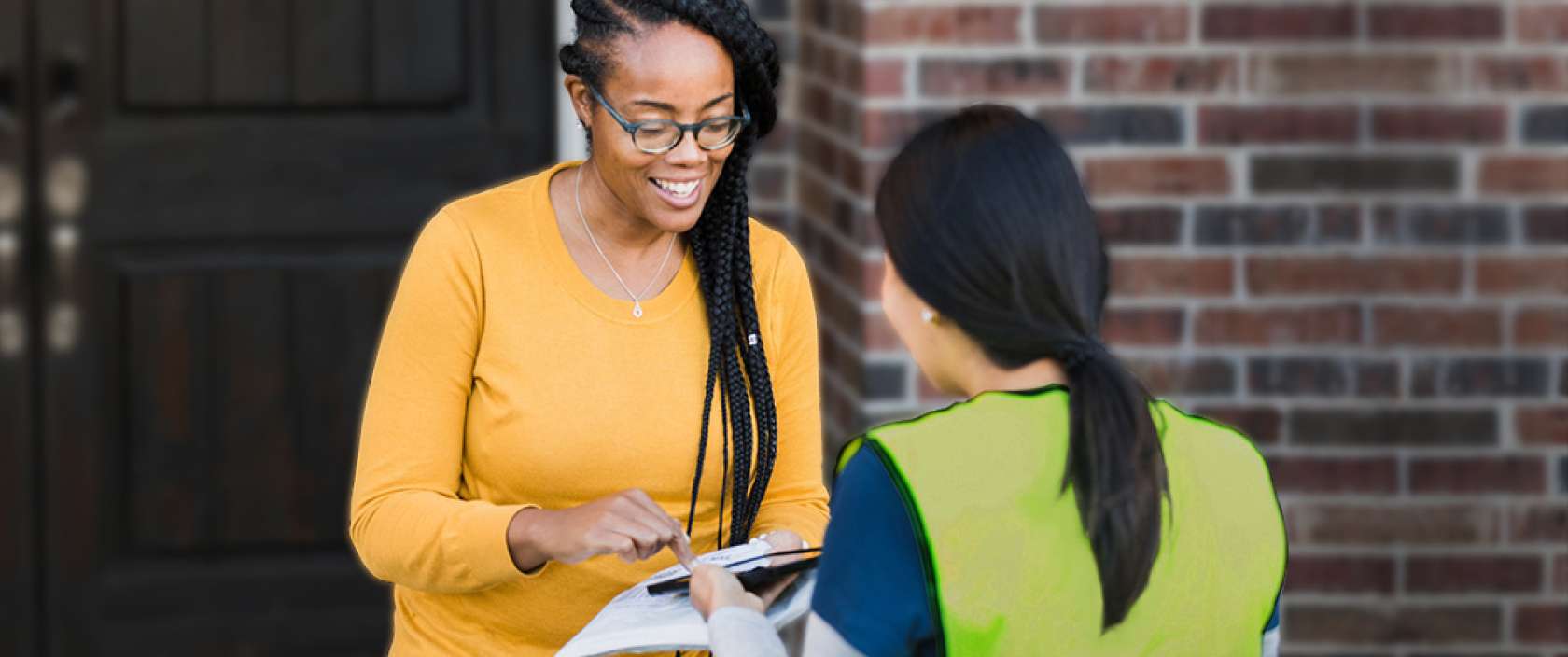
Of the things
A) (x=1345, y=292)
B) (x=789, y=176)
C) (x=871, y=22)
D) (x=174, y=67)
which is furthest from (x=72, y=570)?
(x=1345, y=292)

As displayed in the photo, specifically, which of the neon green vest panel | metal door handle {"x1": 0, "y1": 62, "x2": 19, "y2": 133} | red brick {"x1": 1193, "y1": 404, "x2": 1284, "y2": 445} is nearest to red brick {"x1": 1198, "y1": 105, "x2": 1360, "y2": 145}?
red brick {"x1": 1193, "y1": 404, "x2": 1284, "y2": 445}

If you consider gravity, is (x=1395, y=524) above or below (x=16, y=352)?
below

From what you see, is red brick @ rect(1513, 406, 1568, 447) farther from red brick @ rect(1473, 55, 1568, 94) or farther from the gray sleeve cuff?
the gray sleeve cuff

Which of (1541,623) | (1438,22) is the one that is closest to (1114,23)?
(1438,22)

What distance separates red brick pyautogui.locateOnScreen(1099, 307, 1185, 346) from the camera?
12.4 feet

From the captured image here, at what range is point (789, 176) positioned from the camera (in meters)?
4.30

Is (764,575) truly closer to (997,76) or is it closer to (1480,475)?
(997,76)

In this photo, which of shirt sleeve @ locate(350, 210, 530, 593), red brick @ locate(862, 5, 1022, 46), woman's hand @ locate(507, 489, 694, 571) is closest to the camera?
woman's hand @ locate(507, 489, 694, 571)

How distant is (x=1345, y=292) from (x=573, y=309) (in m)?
1.84

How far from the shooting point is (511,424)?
95.0 inches

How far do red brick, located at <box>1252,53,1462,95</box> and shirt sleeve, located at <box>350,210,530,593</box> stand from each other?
185 centimetres

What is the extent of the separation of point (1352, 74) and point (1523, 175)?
37 centimetres

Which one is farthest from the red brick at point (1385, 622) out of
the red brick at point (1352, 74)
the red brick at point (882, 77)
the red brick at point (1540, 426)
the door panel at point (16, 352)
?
the door panel at point (16, 352)

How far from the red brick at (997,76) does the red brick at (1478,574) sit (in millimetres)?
1125
